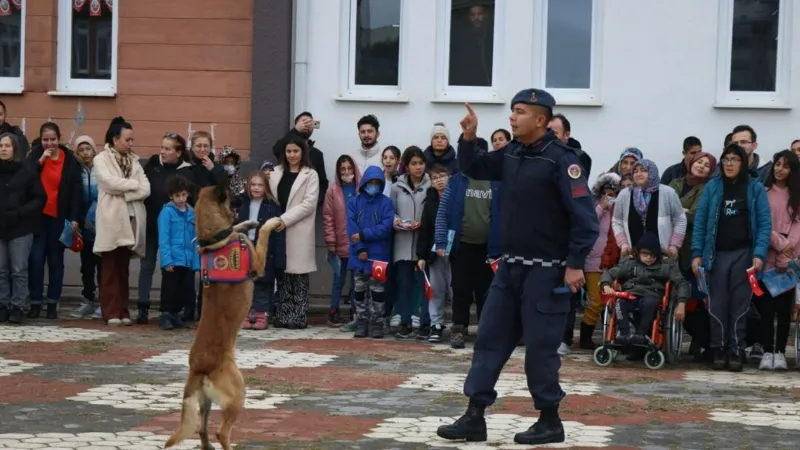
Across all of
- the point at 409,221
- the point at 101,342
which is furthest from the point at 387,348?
the point at 101,342

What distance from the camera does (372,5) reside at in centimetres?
1870

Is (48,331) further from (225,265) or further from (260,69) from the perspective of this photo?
(225,265)

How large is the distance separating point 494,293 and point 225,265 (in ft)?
5.61

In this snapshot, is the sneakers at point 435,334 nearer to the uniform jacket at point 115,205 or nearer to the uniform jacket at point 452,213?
the uniform jacket at point 452,213

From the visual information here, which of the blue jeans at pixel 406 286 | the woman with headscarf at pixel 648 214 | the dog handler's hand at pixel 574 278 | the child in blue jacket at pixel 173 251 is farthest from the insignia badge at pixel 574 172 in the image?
the child in blue jacket at pixel 173 251

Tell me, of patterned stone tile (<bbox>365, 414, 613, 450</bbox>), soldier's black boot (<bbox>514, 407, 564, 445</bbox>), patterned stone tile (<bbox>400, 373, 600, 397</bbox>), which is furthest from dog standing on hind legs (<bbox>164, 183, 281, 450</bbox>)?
patterned stone tile (<bbox>400, 373, 600, 397</bbox>)

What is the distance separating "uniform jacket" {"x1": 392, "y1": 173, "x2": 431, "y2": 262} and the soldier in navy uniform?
6473mm

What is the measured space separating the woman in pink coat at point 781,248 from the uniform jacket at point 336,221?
482 centimetres

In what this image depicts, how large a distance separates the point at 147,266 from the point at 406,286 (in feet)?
9.82

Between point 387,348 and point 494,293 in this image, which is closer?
point 494,293

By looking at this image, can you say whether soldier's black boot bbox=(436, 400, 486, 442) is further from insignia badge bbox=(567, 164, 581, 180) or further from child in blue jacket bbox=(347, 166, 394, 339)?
child in blue jacket bbox=(347, 166, 394, 339)

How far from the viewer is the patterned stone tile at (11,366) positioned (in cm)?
1188

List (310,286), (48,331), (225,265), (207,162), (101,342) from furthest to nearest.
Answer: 1. (310,286)
2. (207,162)
3. (48,331)
4. (101,342)
5. (225,265)

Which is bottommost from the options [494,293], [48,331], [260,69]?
[48,331]
